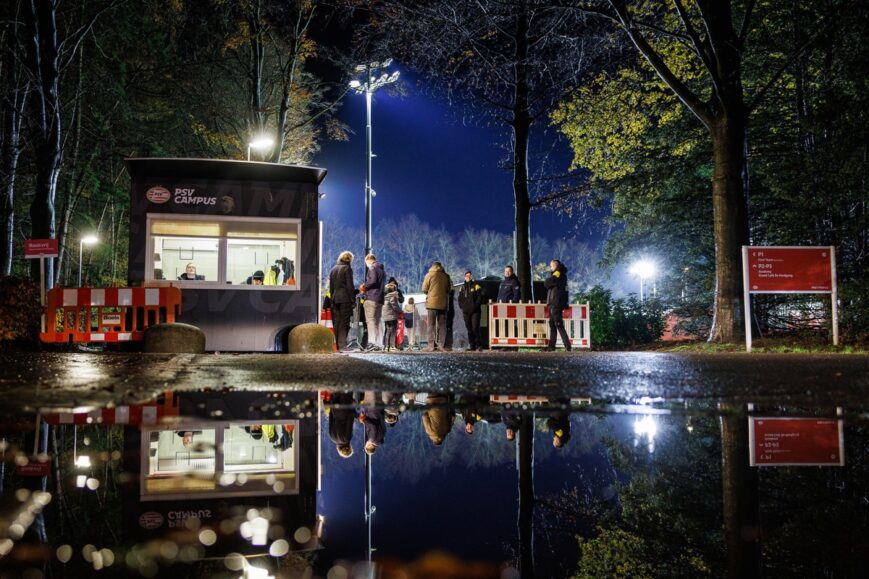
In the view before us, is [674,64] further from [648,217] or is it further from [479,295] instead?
[479,295]

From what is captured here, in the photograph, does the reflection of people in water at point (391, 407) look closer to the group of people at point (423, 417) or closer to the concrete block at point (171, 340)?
the group of people at point (423, 417)

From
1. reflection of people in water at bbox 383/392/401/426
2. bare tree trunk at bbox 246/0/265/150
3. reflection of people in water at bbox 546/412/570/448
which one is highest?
bare tree trunk at bbox 246/0/265/150

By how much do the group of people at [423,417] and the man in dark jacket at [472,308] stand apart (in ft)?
45.0

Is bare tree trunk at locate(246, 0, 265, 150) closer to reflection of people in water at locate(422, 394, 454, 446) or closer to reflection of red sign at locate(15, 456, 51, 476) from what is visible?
reflection of people in water at locate(422, 394, 454, 446)

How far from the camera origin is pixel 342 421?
3.26m

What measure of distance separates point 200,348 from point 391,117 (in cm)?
8408

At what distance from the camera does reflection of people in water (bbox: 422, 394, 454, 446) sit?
9.48 ft

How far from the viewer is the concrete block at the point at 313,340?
13.0 meters

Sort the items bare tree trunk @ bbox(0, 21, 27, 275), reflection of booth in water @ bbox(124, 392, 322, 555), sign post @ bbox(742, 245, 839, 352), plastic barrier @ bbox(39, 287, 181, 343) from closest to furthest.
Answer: reflection of booth in water @ bbox(124, 392, 322, 555) < sign post @ bbox(742, 245, 839, 352) < plastic barrier @ bbox(39, 287, 181, 343) < bare tree trunk @ bbox(0, 21, 27, 275)

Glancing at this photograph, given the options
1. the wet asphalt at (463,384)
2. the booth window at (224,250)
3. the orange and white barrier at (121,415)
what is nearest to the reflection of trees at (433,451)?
the orange and white barrier at (121,415)

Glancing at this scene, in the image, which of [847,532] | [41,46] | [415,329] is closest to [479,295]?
[415,329]

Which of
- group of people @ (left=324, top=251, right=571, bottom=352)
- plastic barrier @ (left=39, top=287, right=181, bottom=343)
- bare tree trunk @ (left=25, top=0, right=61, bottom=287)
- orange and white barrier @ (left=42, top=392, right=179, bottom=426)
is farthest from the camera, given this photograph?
bare tree trunk @ (left=25, top=0, right=61, bottom=287)

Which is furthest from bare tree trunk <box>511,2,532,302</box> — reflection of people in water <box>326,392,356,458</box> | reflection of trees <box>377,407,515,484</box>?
reflection of trees <box>377,407,515,484</box>

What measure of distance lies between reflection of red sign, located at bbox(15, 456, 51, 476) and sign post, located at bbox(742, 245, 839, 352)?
13.1m
